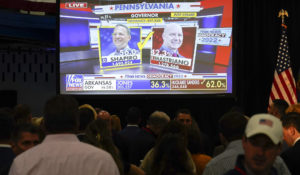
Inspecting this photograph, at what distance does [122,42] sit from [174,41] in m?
0.86

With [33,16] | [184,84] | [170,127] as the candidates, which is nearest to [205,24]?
[184,84]

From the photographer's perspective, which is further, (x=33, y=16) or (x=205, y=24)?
(x=33, y=16)

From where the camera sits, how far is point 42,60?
10406mm

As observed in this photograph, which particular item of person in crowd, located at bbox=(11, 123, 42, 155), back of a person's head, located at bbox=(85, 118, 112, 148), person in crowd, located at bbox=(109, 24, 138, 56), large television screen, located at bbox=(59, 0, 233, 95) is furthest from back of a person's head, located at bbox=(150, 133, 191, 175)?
person in crowd, located at bbox=(109, 24, 138, 56)

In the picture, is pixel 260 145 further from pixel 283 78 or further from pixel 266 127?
pixel 283 78

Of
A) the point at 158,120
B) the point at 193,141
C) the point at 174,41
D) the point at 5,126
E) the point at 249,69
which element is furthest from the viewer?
the point at 249,69

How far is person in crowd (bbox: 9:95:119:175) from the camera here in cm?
218

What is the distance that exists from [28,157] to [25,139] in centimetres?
112

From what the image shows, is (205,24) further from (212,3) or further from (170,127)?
(170,127)

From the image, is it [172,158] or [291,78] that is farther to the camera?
[291,78]

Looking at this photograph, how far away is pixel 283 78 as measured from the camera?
8328mm

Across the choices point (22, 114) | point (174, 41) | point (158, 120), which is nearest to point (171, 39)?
point (174, 41)

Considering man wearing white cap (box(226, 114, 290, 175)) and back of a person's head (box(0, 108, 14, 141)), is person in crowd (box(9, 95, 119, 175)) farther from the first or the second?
back of a person's head (box(0, 108, 14, 141))

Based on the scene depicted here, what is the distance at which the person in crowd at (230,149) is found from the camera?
2.86 metres
